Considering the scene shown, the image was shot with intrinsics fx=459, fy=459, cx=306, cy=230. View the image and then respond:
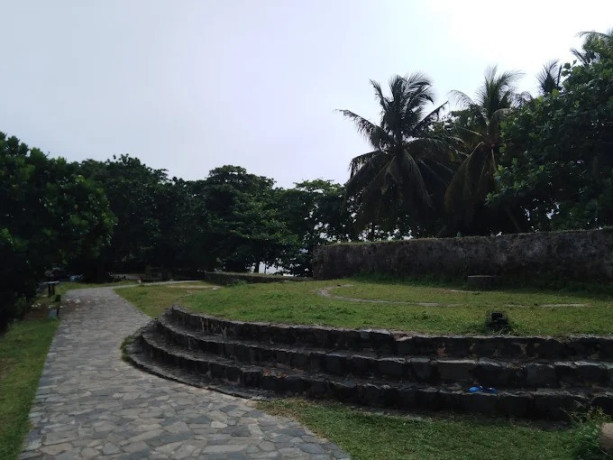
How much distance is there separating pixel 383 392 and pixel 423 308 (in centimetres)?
231

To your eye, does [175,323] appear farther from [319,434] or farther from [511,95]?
[511,95]

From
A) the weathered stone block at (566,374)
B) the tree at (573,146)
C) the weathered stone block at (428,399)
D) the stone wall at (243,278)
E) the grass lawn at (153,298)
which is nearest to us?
the weathered stone block at (566,374)

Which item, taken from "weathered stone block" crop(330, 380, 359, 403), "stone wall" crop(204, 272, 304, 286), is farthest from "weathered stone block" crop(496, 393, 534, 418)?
"stone wall" crop(204, 272, 304, 286)

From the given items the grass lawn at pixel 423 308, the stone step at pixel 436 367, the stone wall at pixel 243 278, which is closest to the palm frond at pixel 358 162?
the stone wall at pixel 243 278

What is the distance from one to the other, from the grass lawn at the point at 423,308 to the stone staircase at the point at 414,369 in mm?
270

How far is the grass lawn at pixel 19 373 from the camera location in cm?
481

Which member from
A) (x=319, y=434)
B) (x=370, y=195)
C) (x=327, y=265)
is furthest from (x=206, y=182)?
(x=319, y=434)

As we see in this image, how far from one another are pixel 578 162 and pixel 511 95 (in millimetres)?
7444

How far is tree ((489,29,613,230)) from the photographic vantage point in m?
11.7

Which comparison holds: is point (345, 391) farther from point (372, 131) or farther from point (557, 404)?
point (372, 131)

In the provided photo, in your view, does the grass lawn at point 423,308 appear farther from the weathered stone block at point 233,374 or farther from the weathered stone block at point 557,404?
the weathered stone block at point 233,374

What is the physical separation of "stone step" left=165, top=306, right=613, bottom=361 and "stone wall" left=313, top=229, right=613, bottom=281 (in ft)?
12.4

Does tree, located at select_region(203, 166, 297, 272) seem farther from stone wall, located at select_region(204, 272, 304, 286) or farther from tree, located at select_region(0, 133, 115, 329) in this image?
tree, located at select_region(0, 133, 115, 329)

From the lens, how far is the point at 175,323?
9188mm
